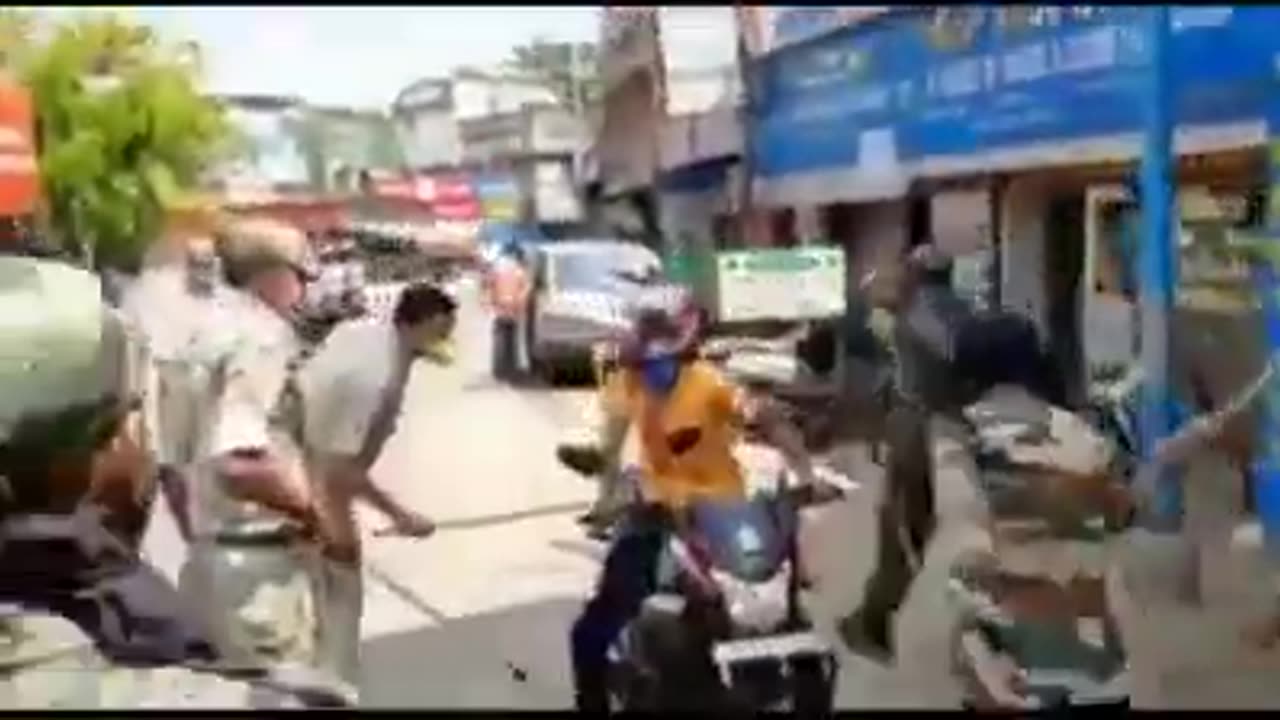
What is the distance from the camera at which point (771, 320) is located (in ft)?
8.40

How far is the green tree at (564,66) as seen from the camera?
254 centimetres

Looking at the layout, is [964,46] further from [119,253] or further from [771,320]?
[119,253]

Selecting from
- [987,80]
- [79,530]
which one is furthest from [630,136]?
[79,530]

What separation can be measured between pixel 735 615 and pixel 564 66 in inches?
29.9

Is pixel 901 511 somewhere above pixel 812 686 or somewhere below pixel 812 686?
above

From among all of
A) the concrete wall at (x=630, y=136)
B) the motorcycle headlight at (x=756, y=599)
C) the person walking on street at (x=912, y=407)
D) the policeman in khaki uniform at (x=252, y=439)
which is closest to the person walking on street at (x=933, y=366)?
the person walking on street at (x=912, y=407)

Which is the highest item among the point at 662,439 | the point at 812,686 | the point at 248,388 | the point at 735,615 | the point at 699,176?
the point at 699,176

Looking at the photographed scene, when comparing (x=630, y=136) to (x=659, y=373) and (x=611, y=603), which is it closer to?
(x=659, y=373)

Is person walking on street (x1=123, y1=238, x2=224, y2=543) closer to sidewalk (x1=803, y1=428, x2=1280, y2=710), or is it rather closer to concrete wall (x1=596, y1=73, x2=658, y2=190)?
concrete wall (x1=596, y1=73, x2=658, y2=190)

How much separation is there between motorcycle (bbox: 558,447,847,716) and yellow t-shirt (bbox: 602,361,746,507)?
0.07 ft

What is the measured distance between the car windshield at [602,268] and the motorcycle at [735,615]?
25cm

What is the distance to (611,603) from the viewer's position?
2.59 meters

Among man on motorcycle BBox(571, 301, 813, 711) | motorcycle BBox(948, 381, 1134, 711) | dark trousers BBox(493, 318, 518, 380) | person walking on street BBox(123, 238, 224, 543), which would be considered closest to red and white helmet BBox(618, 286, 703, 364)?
man on motorcycle BBox(571, 301, 813, 711)

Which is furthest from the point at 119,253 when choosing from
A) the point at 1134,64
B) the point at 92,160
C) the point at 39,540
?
the point at 1134,64
